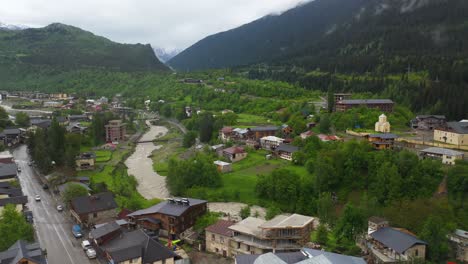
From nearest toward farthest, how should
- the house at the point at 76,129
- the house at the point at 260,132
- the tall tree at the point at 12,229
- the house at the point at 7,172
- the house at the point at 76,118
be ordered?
the tall tree at the point at 12,229, the house at the point at 7,172, the house at the point at 260,132, the house at the point at 76,129, the house at the point at 76,118

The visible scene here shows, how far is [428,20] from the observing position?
79125 mm

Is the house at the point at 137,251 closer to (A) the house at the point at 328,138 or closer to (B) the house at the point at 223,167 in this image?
(B) the house at the point at 223,167

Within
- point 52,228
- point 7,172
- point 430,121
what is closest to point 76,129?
point 7,172

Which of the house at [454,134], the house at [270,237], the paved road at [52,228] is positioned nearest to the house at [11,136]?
the paved road at [52,228]

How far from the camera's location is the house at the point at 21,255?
51.8ft

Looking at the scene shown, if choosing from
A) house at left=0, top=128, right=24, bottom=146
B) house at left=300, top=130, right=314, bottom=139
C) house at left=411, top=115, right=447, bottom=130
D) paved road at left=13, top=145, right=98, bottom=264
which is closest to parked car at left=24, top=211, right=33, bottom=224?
paved road at left=13, top=145, right=98, bottom=264

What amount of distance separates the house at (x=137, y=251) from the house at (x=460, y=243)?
40.1 ft

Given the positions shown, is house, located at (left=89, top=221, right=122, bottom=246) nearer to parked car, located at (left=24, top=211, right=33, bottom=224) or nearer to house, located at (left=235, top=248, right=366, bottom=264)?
parked car, located at (left=24, top=211, right=33, bottom=224)

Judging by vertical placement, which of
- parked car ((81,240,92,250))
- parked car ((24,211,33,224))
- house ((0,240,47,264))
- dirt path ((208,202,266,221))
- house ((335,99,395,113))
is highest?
house ((335,99,395,113))

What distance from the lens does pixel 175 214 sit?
20984 millimetres

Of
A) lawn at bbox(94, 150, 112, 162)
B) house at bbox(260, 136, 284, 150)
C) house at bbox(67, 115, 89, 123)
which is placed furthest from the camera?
house at bbox(67, 115, 89, 123)

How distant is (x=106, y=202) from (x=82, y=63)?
9027cm

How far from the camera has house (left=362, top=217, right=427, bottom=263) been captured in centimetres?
1795

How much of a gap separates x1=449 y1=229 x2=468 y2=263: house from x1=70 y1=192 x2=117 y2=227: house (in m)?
16.7
